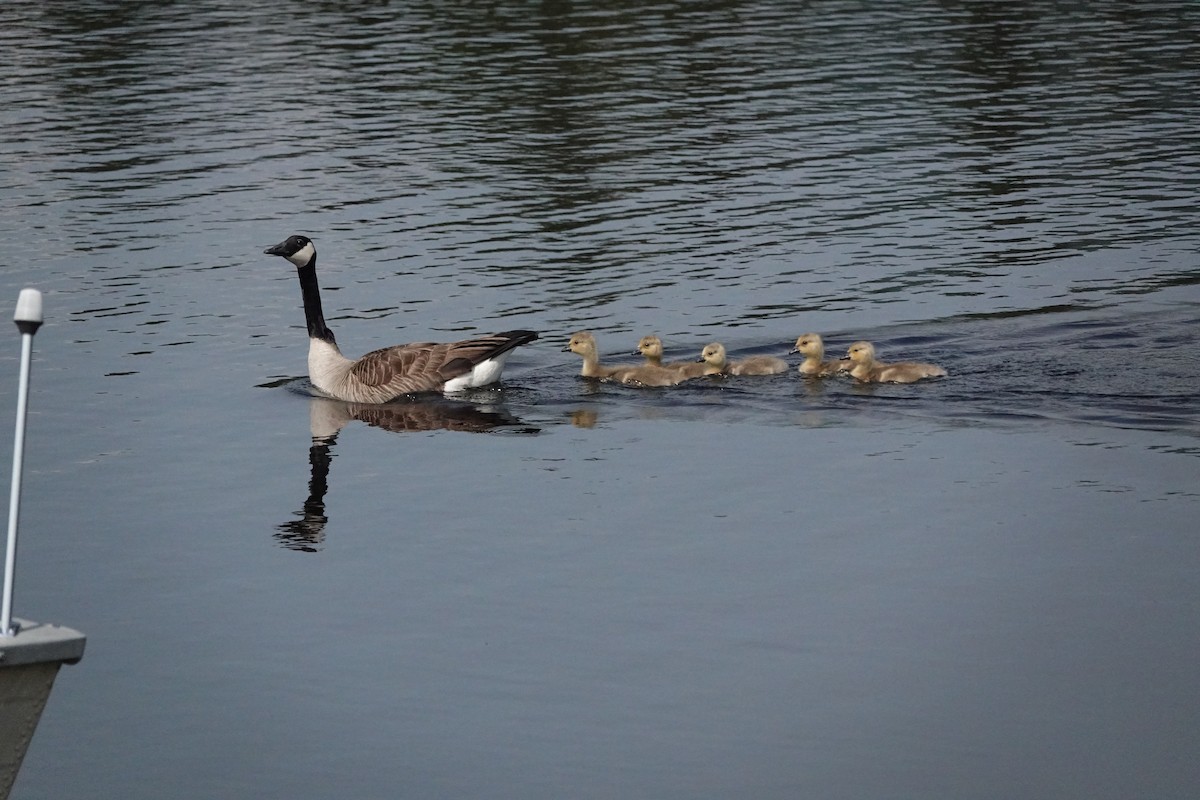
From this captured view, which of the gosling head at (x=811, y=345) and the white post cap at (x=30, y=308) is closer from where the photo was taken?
the white post cap at (x=30, y=308)

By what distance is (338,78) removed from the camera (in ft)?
152

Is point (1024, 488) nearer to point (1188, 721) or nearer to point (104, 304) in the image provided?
point (1188, 721)

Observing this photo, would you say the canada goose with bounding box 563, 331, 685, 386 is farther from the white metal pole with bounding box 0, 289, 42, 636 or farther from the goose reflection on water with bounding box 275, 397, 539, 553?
the white metal pole with bounding box 0, 289, 42, 636

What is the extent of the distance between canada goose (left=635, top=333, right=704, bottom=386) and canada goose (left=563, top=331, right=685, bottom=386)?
0.06 metres

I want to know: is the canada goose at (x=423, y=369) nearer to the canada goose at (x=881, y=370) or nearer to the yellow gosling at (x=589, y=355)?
the yellow gosling at (x=589, y=355)

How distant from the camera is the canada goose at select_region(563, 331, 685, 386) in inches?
802

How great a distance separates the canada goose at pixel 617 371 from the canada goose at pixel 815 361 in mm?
1302

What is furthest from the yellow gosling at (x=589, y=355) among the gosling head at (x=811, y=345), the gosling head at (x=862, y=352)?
the gosling head at (x=862, y=352)

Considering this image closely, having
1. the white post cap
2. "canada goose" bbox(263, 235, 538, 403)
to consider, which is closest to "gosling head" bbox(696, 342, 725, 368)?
"canada goose" bbox(263, 235, 538, 403)

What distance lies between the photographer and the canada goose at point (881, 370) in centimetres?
1967

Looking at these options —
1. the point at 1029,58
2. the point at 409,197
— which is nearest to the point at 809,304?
the point at 409,197

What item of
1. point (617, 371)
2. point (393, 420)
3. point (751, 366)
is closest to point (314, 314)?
point (393, 420)

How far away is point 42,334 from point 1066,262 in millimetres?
13468

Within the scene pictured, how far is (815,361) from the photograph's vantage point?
20.2m
